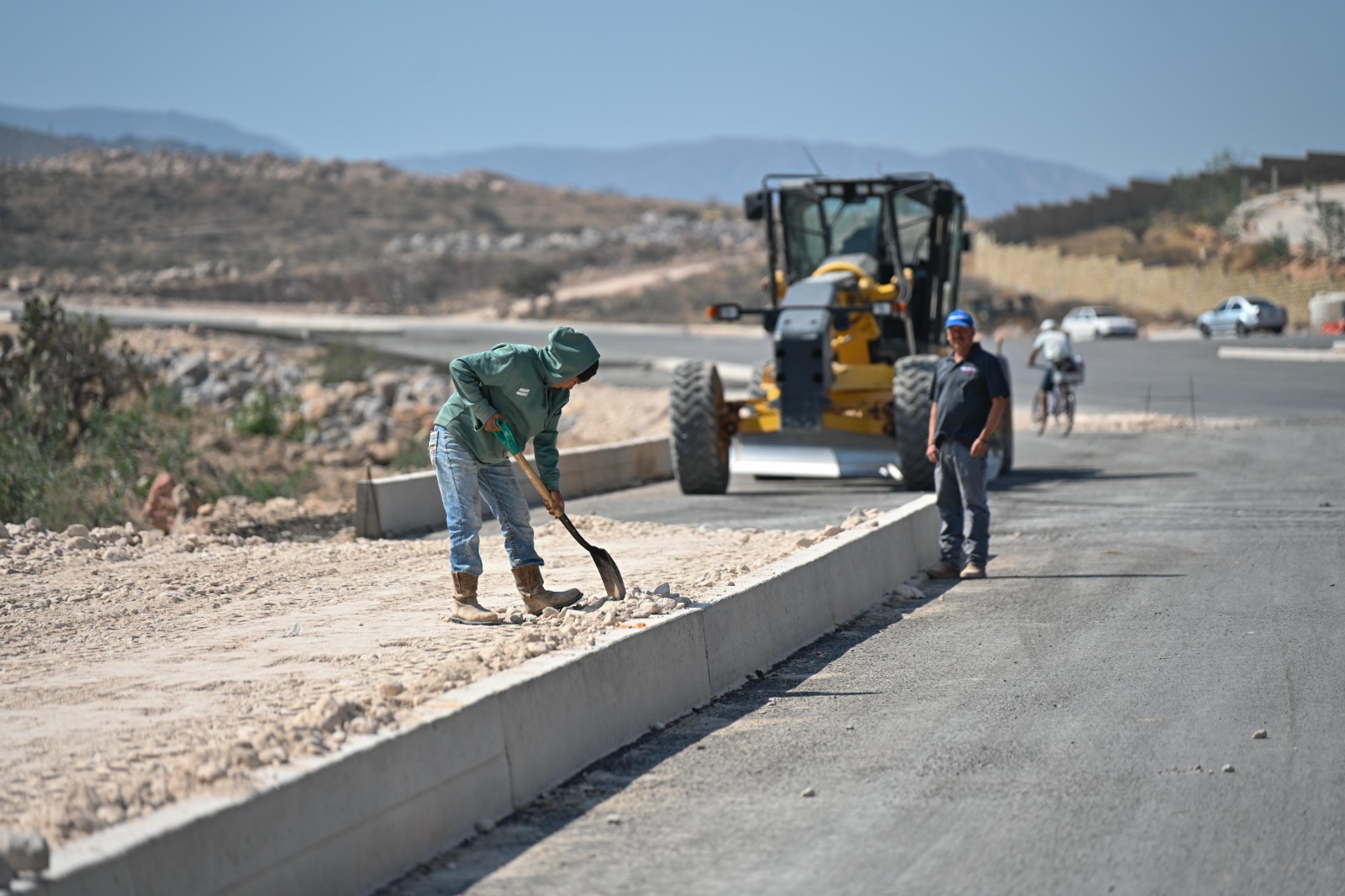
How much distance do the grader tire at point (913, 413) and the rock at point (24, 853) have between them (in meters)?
12.0

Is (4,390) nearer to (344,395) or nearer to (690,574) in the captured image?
(344,395)

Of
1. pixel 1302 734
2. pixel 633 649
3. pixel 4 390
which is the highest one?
pixel 4 390

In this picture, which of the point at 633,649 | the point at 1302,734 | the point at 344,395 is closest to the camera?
the point at 1302,734

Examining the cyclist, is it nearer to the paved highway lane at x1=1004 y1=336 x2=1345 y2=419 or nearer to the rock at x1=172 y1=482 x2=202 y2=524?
the paved highway lane at x1=1004 y1=336 x2=1345 y2=419

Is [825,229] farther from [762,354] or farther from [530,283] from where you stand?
[530,283]

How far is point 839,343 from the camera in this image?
55.4 feet

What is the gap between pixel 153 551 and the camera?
472 inches

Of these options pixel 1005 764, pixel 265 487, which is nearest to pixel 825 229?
pixel 265 487

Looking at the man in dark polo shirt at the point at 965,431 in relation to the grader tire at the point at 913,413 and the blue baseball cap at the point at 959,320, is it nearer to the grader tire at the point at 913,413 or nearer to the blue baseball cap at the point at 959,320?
the blue baseball cap at the point at 959,320

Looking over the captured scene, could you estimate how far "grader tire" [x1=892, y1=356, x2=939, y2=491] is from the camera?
601 inches

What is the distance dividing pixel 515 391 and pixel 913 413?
8.00 metres

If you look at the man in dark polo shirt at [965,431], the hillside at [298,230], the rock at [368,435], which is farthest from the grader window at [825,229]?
the hillside at [298,230]

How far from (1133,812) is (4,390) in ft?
64.0

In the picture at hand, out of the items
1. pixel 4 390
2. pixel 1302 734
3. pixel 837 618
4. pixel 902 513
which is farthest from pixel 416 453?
pixel 1302 734
